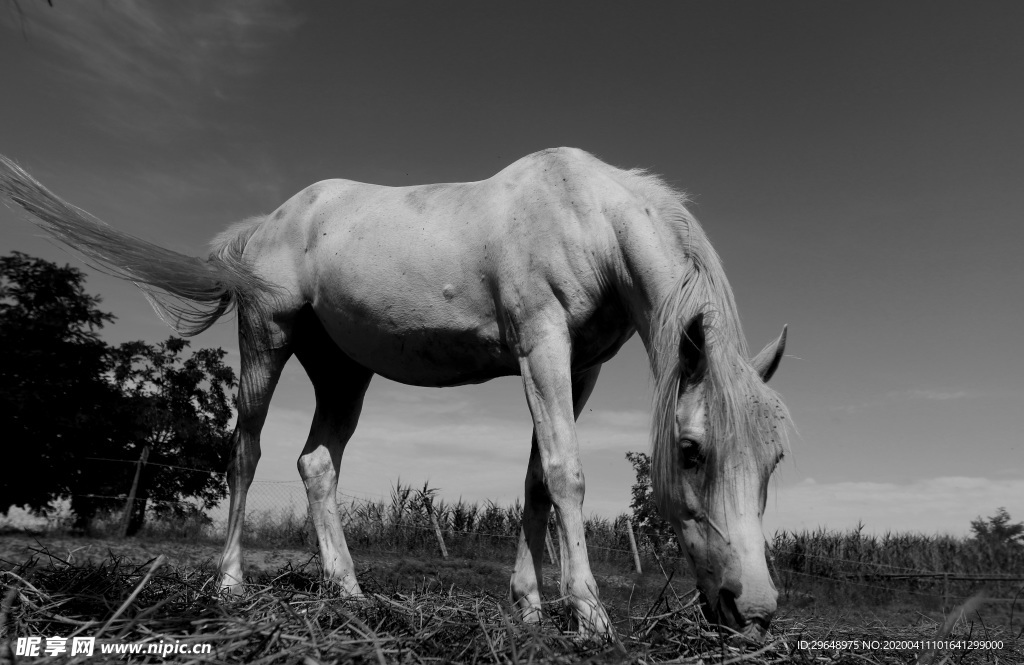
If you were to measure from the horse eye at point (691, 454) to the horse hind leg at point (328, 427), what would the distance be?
2.06 m

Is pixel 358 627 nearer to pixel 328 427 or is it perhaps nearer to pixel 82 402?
pixel 328 427

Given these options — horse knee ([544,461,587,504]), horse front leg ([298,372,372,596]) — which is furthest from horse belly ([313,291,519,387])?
horse knee ([544,461,587,504])

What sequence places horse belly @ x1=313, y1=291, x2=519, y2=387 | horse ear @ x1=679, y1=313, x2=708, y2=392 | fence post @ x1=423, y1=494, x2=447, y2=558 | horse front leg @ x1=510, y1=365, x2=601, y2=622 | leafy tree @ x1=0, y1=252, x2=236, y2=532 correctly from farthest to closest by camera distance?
1. leafy tree @ x1=0, y1=252, x2=236, y2=532
2. fence post @ x1=423, y1=494, x2=447, y2=558
3. horse belly @ x1=313, y1=291, x2=519, y2=387
4. horse front leg @ x1=510, y1=365, x2=601, y2=622
5. horse ear @ x1=679, y1=313, x2=708, y2=392

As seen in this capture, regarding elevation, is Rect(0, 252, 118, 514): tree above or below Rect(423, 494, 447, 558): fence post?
above

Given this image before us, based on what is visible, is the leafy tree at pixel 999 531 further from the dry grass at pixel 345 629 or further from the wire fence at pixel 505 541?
the dry grass at pixel 345 629

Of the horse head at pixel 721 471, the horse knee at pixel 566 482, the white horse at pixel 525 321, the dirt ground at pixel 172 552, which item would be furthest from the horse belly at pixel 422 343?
the dirt ground at pixel 172 552

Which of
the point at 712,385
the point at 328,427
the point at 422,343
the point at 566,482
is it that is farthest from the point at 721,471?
the point at 328,427

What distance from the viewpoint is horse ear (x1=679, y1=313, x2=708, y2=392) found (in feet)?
9.23

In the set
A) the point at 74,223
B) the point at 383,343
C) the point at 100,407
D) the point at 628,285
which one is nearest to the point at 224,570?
the point at 383,343

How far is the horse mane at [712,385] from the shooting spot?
2648 millimetres

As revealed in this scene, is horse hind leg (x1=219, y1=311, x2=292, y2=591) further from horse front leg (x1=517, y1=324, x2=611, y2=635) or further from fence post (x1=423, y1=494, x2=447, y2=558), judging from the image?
fence post (x1=423, y1=494, x2=447, y2=558)

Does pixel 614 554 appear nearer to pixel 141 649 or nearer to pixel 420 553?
pixel 420 553

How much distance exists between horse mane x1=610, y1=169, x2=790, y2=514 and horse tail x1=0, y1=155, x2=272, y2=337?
271cm

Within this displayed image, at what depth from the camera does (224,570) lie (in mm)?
4012
